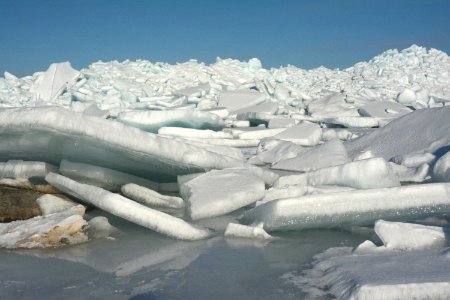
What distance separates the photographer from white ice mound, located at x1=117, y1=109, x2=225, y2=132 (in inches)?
284

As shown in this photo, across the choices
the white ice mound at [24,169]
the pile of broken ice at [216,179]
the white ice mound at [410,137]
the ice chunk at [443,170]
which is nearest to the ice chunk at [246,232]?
the pile of broken ice at [216,179]

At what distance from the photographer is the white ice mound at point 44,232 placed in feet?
8.20

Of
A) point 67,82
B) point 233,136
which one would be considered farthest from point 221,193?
point 67,82

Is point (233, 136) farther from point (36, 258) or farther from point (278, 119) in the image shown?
point (36, 258)

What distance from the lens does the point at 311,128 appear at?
7.60 meters

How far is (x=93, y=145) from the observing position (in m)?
3.06

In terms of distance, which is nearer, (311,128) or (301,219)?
(301,219)

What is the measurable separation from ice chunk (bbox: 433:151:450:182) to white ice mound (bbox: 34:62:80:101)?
47.5 feet

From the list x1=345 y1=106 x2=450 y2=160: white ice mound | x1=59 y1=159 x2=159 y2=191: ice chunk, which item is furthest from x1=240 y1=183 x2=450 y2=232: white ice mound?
x1=345 y1=106 x2=450 y2=160: white ice mound

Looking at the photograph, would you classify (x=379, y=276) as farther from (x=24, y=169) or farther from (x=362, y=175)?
(x=24, y=169)

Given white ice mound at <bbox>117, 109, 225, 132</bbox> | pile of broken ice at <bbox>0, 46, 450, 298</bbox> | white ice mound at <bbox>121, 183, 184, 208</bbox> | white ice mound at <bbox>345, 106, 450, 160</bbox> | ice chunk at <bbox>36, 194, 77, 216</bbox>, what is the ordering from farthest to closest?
1. white ice mound at <bbox>117, 109, 225, 132</bbox>
2. white ice mound at <bbox>345, 106, 450, 160</bbox>
3. white ice mound at <bbox>121, 183, 184, 208</bbox>
4. ice chunk at <bbox>36, 194, 77, 216</bbox>
5. pile of broken ice at <bbox>0, 46, 450, 298</bbox>

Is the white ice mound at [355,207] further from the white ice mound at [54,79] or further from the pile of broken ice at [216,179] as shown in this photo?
the white ice mound at [54,79]

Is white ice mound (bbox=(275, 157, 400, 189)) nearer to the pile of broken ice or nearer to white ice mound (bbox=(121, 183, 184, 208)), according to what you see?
the pile of broken ice

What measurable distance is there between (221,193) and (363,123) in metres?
8.11
